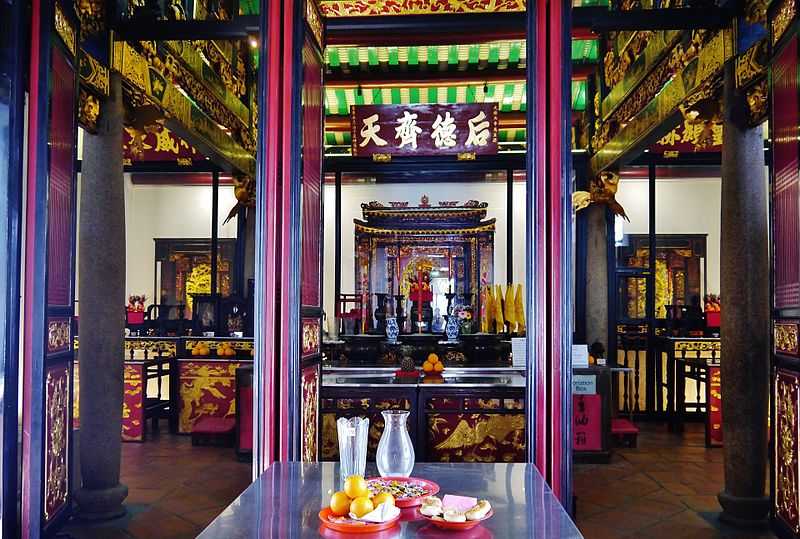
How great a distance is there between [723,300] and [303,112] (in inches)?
110

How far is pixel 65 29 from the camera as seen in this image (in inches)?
127

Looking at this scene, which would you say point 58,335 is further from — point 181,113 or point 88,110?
point 181,113

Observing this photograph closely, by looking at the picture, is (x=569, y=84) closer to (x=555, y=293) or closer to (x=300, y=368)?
(x=555, y=293)

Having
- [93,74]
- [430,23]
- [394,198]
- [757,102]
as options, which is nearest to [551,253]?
[757,102]

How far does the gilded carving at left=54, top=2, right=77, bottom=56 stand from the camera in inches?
123

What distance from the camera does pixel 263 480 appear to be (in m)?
1.93

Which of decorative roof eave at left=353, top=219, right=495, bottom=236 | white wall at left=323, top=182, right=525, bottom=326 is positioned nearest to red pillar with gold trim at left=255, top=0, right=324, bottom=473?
decorative roof eave at left=353, top=219, right=495, bottom=236

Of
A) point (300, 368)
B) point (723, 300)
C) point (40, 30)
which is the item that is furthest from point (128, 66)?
point (723, 300)

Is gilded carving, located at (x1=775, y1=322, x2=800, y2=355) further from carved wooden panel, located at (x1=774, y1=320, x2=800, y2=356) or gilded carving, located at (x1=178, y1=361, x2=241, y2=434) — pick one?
gilded carving, located at (x1=178, y1=361, x2=241, y2=434)

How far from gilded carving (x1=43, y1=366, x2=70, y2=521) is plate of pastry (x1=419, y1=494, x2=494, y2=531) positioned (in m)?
2.29

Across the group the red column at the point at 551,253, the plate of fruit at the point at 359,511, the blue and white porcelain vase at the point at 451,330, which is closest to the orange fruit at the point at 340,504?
the plate of fruit at the point at 359,511

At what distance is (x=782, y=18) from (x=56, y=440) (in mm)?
4129

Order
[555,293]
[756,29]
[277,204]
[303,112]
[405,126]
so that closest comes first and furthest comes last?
1. [555,293]
2. [277,204]
3. [303,112]
4. [756,29]
5. [405,126]

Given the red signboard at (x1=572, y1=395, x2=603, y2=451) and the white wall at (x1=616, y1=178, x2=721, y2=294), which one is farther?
the white wall at (x1=616, y1=178, x2=721, y2=294)
